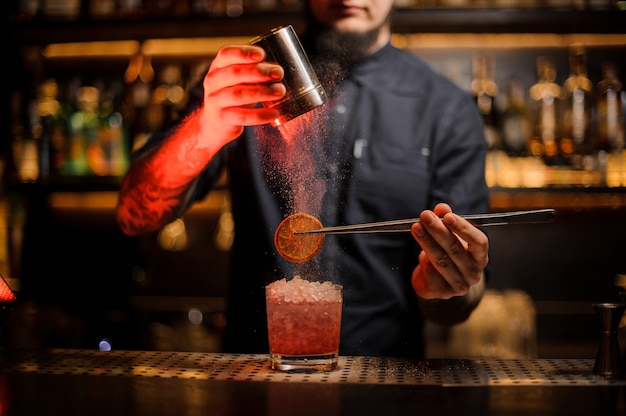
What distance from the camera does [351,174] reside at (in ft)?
6.54

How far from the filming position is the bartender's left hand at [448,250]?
1255mm

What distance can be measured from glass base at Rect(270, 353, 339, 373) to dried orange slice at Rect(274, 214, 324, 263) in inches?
8.4

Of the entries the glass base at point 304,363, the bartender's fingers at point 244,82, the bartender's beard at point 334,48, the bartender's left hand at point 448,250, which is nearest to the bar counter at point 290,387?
the glass base at point 304,363

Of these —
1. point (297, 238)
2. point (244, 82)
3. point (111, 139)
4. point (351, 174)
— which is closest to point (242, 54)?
point (244, 82)

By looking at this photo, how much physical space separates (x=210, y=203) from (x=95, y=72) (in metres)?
0.80

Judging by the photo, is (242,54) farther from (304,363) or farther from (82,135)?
(82,135)

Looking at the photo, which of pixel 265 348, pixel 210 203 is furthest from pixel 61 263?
pixel 265 348

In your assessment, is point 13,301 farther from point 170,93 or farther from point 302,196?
point 170,93

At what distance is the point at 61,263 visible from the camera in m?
3.35

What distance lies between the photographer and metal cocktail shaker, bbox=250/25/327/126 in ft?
4.05

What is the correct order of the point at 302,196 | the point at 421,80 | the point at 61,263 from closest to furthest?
the point at 302,196 → the point at 421,80 → the point at 61,263

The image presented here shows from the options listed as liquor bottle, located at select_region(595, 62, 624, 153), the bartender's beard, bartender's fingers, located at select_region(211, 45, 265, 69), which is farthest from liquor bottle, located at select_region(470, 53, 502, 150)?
bartender's fingers, located at select_region(211, 45, 265, 69)

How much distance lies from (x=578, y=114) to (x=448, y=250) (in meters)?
1.87

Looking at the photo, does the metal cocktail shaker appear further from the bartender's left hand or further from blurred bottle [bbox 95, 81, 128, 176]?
blurred bottle [bbox 95, 81, 128, 176]
